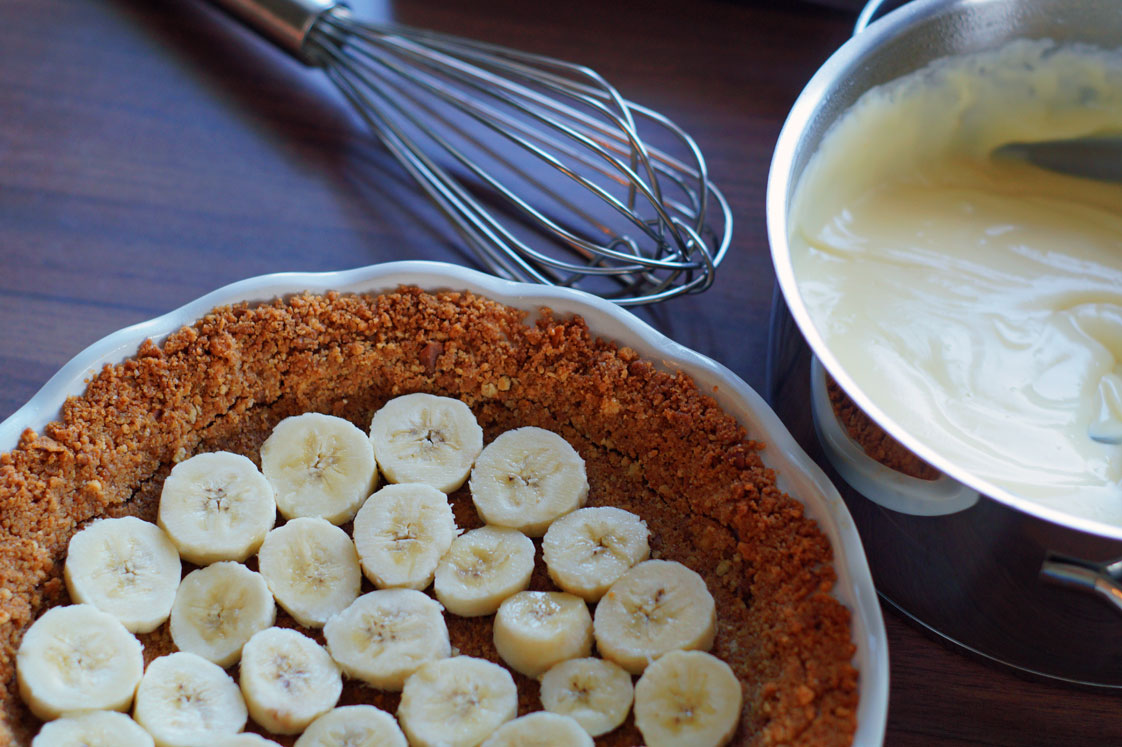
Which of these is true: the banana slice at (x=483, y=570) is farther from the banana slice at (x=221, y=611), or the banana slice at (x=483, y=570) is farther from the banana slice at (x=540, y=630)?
the banana slice at (x=221, y=611)

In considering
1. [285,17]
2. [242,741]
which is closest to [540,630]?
[242,741]

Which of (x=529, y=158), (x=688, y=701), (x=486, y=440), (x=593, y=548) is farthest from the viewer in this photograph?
(x=529, y=158)

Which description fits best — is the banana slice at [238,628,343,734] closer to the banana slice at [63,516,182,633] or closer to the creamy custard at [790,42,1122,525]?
the banana slice at [63,516,182,633]

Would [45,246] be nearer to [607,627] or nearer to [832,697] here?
[607,627]

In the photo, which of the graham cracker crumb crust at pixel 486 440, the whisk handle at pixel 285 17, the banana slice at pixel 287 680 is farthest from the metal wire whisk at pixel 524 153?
the banana slice at pixel 287 680

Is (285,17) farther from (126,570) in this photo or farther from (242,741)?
(242,741)
